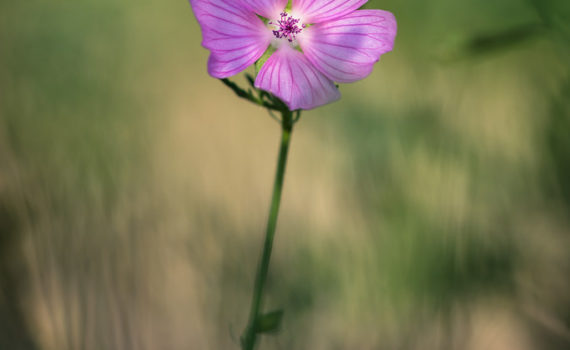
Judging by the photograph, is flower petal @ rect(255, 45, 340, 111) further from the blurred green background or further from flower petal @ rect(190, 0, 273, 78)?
the blurred green background

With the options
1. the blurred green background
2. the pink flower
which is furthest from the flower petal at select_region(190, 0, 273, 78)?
the blurred green background

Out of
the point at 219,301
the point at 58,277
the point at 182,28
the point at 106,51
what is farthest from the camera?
the point at 182,28

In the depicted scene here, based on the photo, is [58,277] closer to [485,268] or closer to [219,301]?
[219,301]

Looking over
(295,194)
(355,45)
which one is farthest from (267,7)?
(295,194)

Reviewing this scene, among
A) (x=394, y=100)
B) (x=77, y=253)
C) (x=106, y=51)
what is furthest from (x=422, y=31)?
(x=77, y=253)

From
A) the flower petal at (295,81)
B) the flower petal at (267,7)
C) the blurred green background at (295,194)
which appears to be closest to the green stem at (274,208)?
the flower petal at (295,81)

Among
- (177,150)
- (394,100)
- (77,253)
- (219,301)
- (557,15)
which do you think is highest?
(557,15)

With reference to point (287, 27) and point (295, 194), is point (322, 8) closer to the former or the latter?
point (287, 27)

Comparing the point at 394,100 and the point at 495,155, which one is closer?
the point at 495,155
